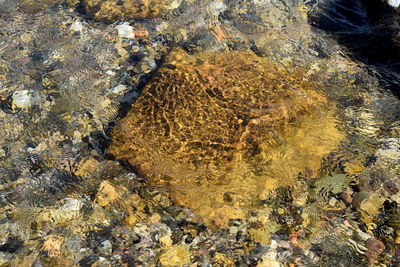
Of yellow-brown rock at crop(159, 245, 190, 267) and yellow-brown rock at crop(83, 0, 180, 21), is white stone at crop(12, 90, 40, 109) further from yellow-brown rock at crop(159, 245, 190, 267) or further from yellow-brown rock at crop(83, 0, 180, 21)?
yellow-brown rock at crop(159, 245, 190, 267)

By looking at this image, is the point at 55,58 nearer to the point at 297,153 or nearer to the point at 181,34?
the point at 181,34

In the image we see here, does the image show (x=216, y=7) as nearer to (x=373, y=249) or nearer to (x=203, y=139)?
(x=203, y=139)

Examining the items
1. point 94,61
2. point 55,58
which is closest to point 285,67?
point 94,61

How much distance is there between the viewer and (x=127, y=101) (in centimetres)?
446

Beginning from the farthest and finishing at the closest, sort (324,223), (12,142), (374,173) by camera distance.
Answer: (12,142), (374,173), (324,223)

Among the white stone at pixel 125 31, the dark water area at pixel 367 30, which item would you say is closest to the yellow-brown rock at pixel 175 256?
the dark water area at pixel 367 30

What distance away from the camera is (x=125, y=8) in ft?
18.9

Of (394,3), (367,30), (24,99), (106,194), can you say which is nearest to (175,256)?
(106,194)

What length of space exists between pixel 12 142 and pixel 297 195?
2.87m

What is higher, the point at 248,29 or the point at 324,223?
the point at 248,29

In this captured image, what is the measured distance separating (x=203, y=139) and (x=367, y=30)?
2.94 m

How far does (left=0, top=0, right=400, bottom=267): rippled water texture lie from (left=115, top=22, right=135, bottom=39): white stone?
3 centimetres

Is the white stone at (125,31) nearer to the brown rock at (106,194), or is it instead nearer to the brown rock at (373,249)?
the brown rock at (106,194)

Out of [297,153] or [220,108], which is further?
[220,108]
